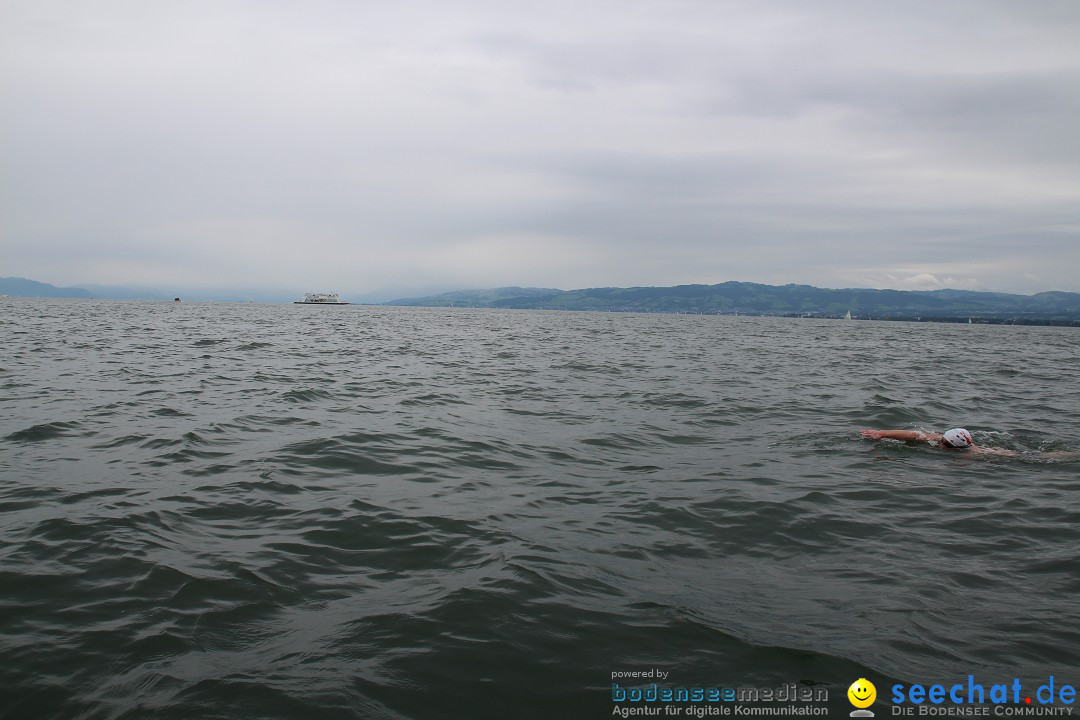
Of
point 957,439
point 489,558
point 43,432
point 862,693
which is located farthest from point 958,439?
point 43,432

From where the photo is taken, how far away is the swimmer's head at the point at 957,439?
1205 cm

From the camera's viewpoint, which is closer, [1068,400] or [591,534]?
[591,534]

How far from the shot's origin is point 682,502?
8430mm

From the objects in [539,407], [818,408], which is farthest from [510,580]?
[818,408]

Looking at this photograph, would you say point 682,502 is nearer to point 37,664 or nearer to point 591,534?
point 591,534

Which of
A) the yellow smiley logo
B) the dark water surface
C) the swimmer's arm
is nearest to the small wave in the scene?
the dark water surface

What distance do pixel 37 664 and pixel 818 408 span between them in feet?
56.1

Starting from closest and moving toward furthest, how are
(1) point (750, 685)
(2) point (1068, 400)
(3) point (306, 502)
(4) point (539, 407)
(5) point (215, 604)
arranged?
1. (1) point (750, 685)
2. (5) point (215, 604)
3. (3) point (306, 502)
4. (4) point (539, 407)
5. (2) point (1068, 400)

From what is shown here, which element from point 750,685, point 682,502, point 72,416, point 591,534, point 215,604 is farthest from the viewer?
point 72,416

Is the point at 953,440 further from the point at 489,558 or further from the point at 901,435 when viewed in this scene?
the point at 489,558

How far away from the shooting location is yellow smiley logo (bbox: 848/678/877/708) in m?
4.13

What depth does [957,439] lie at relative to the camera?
12.1 m

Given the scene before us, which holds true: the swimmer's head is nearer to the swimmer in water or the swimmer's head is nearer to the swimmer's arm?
the swimmer in water

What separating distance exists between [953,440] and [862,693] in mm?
10022
